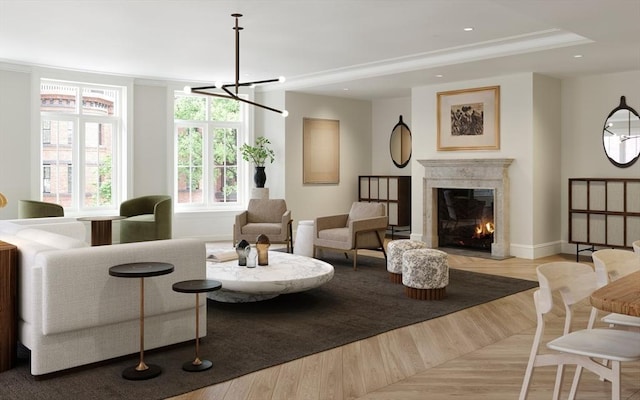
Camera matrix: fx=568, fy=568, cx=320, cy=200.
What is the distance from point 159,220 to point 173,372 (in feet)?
16.4

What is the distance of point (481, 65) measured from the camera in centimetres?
746

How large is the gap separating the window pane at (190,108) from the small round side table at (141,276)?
6.69 m

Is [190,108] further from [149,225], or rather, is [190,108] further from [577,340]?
[577,340]

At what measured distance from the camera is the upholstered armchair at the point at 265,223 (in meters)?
8.08

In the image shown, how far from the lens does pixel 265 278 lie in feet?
16.3

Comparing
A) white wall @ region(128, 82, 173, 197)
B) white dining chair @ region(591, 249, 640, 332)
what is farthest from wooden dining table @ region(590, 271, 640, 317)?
white wall @ region(128, 82, 173, 197)

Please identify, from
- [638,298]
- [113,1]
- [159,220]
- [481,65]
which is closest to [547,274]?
[638,298]

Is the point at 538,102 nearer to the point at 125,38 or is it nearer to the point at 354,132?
the point at 354,132

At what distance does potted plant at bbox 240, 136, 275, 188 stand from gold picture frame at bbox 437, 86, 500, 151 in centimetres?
305

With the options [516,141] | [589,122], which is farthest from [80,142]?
[589,122]

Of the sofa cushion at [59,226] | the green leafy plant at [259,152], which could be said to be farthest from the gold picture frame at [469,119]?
the sofa cushion at [59,226]

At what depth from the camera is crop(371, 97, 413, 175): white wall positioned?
10812mm

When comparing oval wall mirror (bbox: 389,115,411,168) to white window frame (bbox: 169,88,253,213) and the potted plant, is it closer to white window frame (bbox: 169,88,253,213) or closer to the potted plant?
the potted plant

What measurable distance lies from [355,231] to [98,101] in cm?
498
